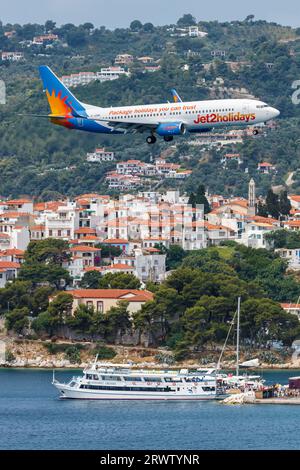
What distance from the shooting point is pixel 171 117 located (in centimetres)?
6294

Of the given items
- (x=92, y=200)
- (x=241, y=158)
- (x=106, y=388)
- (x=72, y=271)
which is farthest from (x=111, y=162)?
(x=106, y=388)

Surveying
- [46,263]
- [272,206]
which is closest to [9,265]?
[46,263]

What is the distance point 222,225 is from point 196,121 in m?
54.4

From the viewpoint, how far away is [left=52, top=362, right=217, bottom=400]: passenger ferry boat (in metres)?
76.7

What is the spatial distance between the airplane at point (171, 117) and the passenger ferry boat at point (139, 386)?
15402 mm

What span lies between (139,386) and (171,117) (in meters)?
17.2

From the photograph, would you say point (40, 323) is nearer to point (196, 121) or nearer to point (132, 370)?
point (132, 370)

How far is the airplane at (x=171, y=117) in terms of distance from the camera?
61.9 metres

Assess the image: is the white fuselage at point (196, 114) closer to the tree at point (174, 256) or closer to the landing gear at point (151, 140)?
the landing gear at point (151, 140)

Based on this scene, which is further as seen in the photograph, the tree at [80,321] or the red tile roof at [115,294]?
the red tile roof at [115,294]

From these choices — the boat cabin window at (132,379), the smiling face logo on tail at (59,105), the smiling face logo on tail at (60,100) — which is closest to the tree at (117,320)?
the boat cabin window at (132,379)

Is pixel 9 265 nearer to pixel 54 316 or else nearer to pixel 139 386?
pixel 54 316

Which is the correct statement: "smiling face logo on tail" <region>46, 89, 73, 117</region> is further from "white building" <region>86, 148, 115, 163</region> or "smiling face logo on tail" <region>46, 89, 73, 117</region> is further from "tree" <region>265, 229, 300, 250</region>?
"white building" <region>86, 148, 115, 163</region>

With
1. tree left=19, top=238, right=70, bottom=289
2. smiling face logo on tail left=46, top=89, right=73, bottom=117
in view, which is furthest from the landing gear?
tree left=19, top=238, right=70, bottom=289
